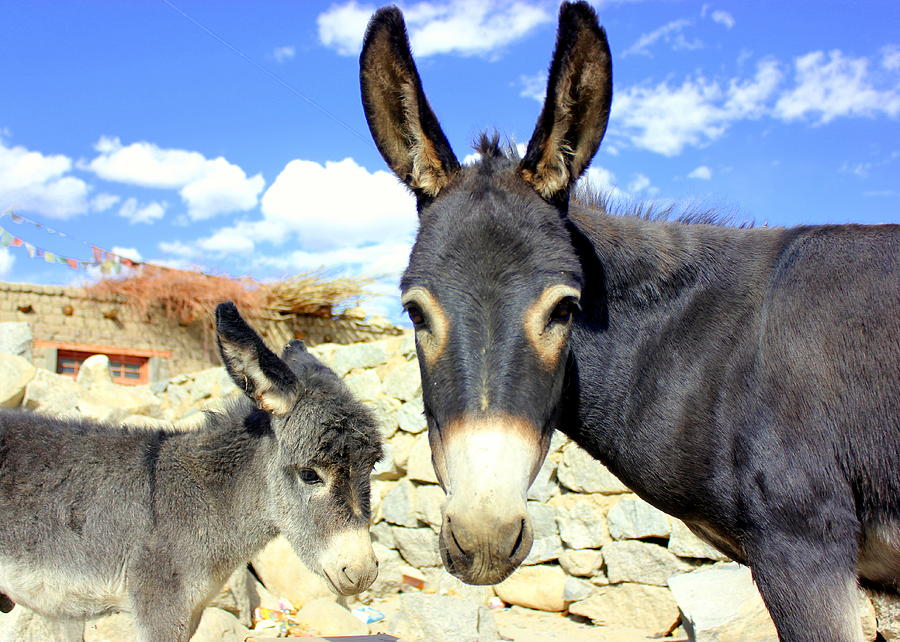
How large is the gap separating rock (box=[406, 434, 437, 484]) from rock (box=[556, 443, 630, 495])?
1.58 m

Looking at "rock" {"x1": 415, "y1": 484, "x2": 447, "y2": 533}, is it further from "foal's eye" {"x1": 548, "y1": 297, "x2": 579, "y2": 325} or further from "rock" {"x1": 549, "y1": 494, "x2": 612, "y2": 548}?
"foal's eye" {"x1": 548, "y1": 297, "x2": 579, "y2": 325}

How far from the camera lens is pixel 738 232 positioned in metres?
2.39

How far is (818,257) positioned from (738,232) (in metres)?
0.33

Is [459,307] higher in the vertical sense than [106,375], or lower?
higher

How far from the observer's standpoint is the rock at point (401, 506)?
8.40 metres

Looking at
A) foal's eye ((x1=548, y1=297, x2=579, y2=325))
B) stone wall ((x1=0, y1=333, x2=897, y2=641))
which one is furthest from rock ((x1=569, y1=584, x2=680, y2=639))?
foal's eye ((x1=548, y1=297, x2=579, y2=325))

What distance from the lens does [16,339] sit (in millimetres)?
11617

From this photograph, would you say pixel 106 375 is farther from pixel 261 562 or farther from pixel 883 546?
pixel 883 546

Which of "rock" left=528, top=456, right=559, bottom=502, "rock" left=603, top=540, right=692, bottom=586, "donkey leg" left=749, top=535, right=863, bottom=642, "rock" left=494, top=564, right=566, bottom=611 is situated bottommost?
"rock" left=494, top=564, right=566, bottom=611

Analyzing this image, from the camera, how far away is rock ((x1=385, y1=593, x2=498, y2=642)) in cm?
555

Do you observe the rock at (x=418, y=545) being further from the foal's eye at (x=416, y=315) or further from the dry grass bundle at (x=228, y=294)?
the dry grass bundle at (x=228, y=294)

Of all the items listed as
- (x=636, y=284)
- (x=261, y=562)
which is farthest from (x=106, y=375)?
(x=636, y=284)

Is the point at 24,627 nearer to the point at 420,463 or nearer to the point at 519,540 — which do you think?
the point at 519,540

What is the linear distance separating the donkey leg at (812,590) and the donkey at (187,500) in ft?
7.32
